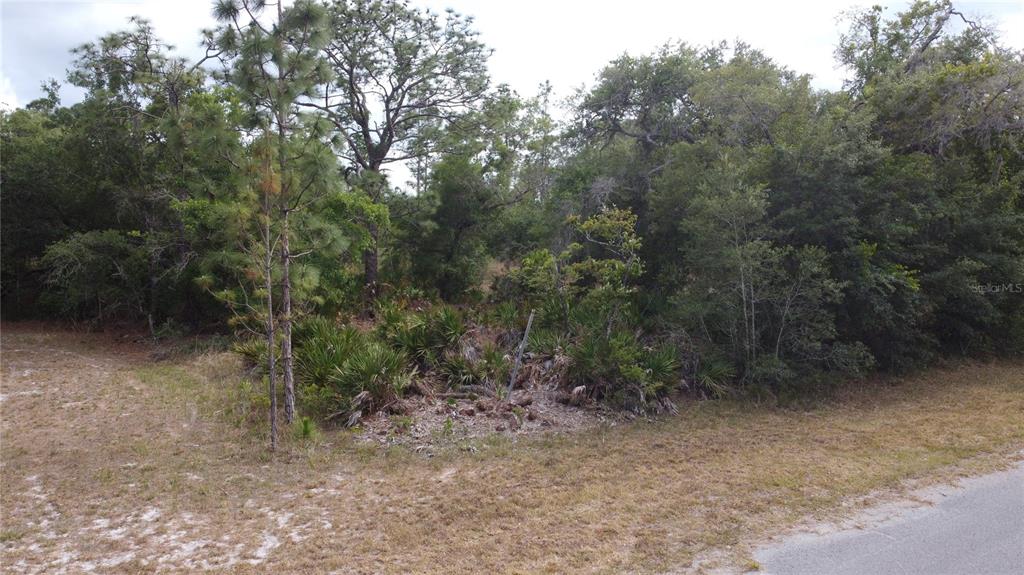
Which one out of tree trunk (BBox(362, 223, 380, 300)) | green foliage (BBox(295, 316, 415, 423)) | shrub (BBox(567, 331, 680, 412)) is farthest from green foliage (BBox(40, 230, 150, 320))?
shrub (BBox(567, 331, 680, 412))

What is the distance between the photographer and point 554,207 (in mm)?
14375

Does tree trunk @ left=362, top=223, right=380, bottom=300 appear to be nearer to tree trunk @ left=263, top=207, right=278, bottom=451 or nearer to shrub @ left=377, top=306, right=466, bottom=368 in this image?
shrub @ left=377, top=306, right=466, bottom=368

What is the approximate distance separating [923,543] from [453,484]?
13.8 feet

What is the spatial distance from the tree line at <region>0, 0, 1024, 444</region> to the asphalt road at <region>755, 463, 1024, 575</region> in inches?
157

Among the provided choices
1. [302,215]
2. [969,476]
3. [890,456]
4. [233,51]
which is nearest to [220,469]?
[302,215]

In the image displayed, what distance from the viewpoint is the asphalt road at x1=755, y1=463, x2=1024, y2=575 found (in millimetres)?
4242

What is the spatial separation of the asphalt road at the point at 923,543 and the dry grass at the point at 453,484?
339 mm

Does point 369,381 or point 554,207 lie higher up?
point 554,207

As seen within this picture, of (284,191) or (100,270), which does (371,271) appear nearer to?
(100,270)

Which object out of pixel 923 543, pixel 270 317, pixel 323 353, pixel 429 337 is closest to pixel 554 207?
pixel 429 337

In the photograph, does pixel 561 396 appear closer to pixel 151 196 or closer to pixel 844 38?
pixel 151 196

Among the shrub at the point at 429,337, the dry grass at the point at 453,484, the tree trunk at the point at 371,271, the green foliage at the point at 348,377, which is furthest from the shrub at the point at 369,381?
the tree trunk at the point at 371,271

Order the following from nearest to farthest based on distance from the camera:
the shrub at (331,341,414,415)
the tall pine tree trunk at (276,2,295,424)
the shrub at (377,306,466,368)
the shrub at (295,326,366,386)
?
the tall pine tree trunk at (276,2,295,424) → the shrub at (331,341,414,415) → the shrub at (295,326,366,386) → the shrub at (377,306,466,368)

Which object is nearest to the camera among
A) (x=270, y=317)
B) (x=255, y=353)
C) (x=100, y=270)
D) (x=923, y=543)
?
(x=923, y=543)
